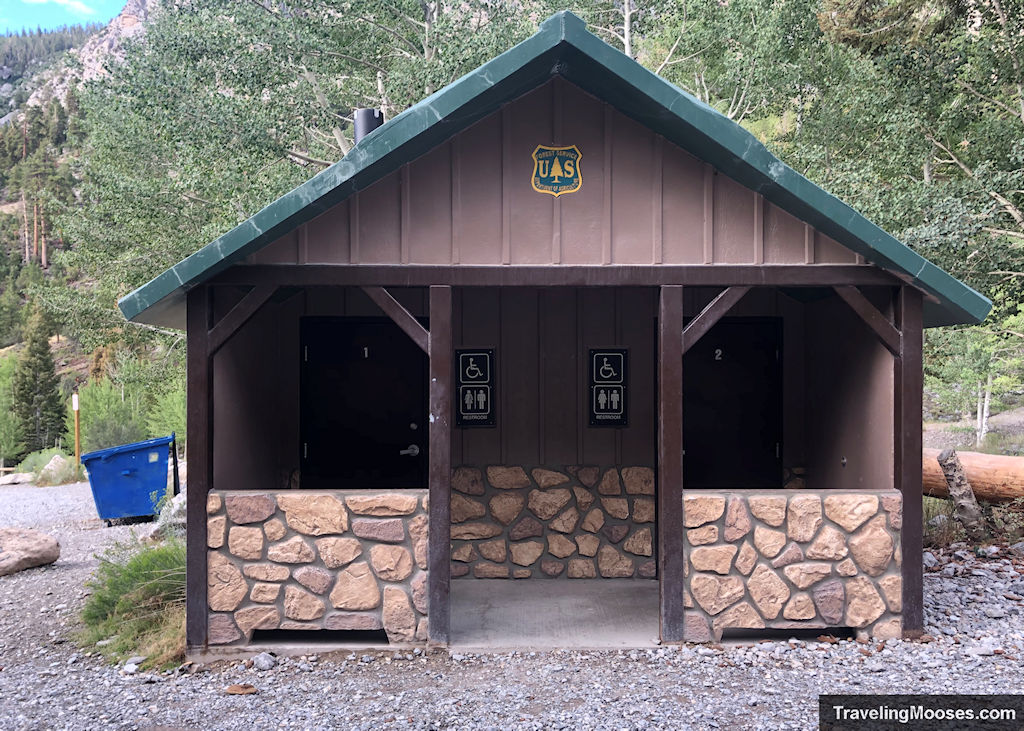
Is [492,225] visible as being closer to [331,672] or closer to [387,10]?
[331,672]

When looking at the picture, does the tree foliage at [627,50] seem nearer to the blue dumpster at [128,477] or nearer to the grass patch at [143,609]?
the blue dumpster at [128,477]

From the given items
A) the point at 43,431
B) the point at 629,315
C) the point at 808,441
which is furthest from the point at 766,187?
the point at 43,431

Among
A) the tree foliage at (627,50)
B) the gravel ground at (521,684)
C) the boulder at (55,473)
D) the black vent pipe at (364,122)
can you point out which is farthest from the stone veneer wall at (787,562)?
the boulder at (55,473)

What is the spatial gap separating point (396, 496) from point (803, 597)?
2928mm

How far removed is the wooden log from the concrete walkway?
3.57m

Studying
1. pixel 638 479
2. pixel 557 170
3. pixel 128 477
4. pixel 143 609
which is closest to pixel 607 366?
pixel 638 479

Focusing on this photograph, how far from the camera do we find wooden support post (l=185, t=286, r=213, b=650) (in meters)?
5.66

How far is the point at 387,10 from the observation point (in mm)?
16766

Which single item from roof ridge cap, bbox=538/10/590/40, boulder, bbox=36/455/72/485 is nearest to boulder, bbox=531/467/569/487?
roof ridge cap, bbox=538/10/590/40

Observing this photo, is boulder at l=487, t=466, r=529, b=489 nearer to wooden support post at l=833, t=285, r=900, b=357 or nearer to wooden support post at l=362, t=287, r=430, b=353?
wooden support post at l=362, t=287, r=430, b=353

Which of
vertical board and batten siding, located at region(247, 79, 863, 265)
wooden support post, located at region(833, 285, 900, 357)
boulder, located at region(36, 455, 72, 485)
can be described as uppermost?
vertical board and batten siding, located at region(247, 79, 863, 265)

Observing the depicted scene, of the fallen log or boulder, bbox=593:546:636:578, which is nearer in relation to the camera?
boulder, bbox=593:546:636:578

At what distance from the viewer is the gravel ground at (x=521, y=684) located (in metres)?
4.66

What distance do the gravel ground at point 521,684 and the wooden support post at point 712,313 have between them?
2159mm
